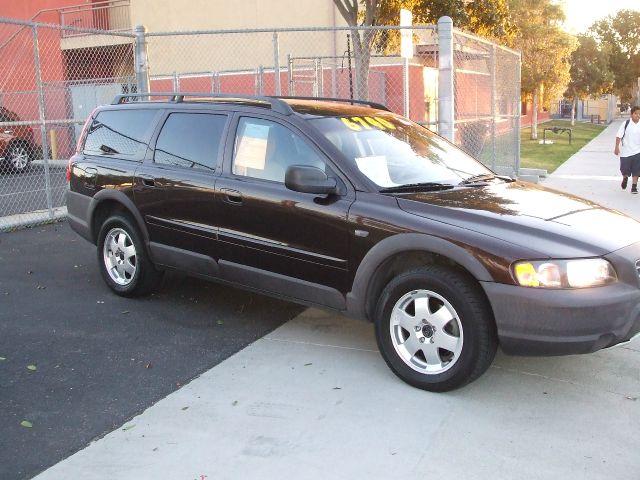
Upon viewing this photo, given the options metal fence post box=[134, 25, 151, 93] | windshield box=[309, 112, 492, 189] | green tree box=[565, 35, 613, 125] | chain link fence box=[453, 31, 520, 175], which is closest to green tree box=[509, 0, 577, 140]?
chain link fence box=[453, 31, 520, 175]

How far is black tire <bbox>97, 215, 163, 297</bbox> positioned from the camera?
595 centimetres

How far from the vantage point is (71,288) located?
6.60m

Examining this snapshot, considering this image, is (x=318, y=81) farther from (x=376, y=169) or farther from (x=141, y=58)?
(x=376, y=169)

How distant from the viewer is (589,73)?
42.8m

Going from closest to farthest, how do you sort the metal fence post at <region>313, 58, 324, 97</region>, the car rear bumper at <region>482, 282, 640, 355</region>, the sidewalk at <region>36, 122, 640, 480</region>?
1. the sidewalk at <region>36, 122, 640, 480</region>
2. the car rear bumper at <region>482, 282, 640, 355</region>
3. the metal fence post at <region>313, 58, 324, 97</region>

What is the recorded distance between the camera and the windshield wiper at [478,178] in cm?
494

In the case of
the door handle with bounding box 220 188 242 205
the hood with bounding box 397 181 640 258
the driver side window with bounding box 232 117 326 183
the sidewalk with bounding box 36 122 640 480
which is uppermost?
the driver side window with bounding box 232 117 326 183

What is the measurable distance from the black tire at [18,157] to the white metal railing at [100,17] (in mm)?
8853

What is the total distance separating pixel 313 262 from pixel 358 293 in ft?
1.31

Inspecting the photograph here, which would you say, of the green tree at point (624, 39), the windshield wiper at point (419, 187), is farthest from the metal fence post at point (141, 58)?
the green tree at point (624, 39)

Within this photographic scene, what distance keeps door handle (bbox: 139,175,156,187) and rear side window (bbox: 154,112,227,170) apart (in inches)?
5.9

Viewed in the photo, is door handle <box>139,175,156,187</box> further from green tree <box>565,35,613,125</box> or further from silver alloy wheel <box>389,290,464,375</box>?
green tree <box>565,35,613,125</box>

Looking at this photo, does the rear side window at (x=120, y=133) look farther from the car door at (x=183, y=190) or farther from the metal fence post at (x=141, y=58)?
the metal fence post at (x=141, y=58)

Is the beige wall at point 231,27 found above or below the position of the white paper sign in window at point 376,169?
above
